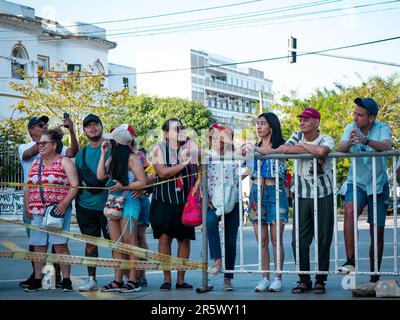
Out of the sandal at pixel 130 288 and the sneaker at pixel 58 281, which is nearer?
the sandal at pixel 130 288

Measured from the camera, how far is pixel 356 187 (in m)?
8.15

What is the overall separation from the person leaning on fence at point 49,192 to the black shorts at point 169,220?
98 centimetres

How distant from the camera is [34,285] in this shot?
8.98 m

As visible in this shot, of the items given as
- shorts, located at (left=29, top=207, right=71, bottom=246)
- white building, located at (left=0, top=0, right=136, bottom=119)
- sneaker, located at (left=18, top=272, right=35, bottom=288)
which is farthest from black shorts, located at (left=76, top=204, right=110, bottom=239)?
white building, located at (left=0, top=0, right=136, bottom=119)

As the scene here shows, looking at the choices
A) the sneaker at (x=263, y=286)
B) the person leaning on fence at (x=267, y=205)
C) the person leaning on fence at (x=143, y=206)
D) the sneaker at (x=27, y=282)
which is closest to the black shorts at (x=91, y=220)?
the person leaning on fence at (x=143, y=206)

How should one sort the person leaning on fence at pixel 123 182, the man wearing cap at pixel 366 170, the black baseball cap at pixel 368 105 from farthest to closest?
the person leaning on fence at pixel 123 182 → the black baseball cap at pixel 368 105 → the man wearing cap at pixel 366 170

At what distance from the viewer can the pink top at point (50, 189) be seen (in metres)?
8.98

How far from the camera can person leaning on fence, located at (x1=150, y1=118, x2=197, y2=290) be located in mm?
8711

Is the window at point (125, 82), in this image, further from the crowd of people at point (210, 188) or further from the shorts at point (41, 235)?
the shorts at point (41, 235)

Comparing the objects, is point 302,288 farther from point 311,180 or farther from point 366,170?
point 366,170

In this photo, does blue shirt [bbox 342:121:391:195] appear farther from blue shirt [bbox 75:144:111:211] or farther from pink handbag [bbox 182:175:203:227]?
blue shirt [bbox 75:144:111:211]
